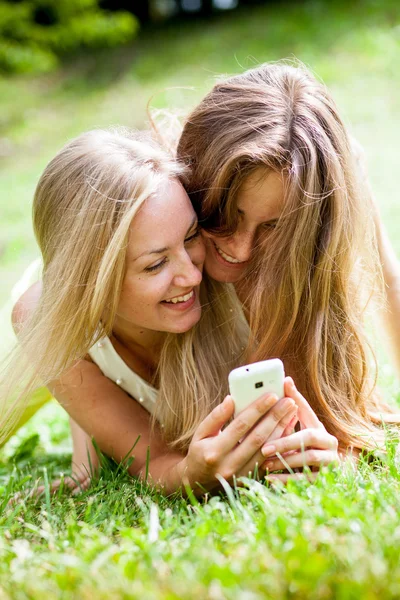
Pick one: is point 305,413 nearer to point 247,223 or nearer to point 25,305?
point 247,223

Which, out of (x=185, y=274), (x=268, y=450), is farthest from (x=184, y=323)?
(x=268, y=450)

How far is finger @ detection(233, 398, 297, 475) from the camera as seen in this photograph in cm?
240

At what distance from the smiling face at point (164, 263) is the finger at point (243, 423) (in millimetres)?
554

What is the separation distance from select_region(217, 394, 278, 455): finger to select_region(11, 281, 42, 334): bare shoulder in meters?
1.03

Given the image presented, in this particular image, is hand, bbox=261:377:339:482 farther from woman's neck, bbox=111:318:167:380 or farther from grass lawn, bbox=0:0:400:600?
woman's neck, bbox=111:318:167:380

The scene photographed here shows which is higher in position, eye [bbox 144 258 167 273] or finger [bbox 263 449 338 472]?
eye [bbox 144 258 167 273]

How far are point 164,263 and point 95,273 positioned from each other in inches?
9.9

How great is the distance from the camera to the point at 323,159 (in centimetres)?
274

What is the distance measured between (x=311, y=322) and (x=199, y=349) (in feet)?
1.54

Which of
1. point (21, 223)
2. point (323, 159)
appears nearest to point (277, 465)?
point (323, 159)

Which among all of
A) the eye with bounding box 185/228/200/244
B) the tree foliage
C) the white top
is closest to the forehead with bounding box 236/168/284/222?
the eye with bounding box 185/228/200/244

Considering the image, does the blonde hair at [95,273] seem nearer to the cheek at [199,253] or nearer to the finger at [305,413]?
the cheek at [199,253]

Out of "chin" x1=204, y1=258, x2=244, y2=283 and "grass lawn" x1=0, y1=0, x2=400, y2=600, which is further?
"chin" x1=204, y1=258, x2=244, y2=283

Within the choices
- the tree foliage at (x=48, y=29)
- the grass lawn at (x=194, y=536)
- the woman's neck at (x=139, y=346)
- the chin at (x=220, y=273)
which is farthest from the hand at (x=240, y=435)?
the tree foliage at (x=48, y=29)
